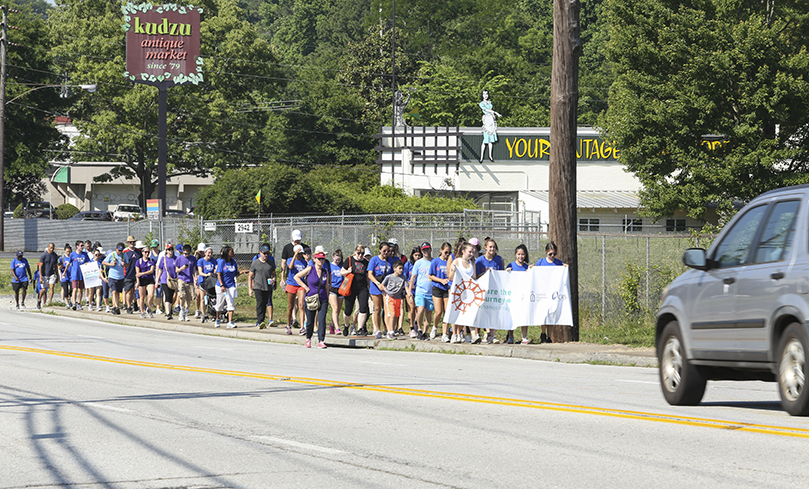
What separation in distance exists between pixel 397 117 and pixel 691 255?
194 ft

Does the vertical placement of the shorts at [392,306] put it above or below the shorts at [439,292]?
below

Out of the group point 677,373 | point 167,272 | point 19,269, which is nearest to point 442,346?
point 677,373

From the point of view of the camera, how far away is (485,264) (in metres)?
18.8

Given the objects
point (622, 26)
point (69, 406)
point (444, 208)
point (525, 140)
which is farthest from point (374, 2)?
point (69, 406)

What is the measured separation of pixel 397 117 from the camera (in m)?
67.2

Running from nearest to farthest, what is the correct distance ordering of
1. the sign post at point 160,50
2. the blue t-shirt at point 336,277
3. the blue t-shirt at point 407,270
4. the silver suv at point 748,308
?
the silver suv at point 748,308 < the blue t-shirt at point 336,277 < the blue t-shirt at point 407,270 < the sign post at point 160,50

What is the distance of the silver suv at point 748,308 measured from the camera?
25.2 feet

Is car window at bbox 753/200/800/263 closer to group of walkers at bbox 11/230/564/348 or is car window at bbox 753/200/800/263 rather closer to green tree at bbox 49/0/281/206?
group of walkers at bbox 11/230/564/348

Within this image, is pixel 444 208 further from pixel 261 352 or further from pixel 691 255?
pixel 691 255

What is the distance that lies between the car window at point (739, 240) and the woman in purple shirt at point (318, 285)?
10503mm

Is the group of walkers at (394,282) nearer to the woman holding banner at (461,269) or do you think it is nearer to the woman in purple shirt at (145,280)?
the woman holding banner at (461,269)

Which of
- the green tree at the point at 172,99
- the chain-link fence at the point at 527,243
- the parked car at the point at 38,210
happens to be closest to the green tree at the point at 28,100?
the green tree at the point at 172,99

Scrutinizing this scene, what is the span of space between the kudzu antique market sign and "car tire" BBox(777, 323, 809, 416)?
151ft

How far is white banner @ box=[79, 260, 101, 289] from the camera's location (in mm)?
27906
